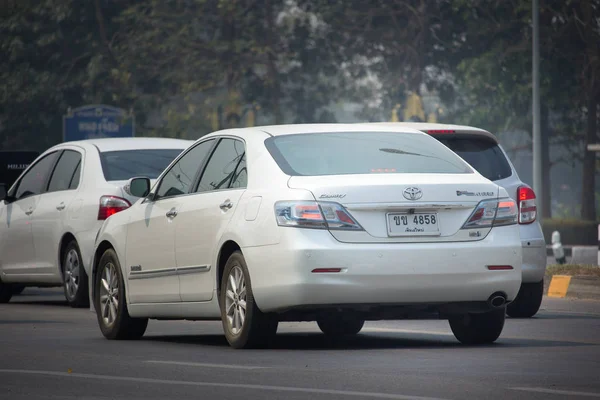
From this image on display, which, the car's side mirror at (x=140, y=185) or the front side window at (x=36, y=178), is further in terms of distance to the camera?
the front side window at (x=36, y=178)

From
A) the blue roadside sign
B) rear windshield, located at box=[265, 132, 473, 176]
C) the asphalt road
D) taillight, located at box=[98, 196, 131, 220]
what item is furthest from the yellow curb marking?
the blue roadside sign

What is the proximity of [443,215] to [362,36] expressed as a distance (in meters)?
41.1

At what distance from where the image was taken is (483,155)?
14.0 meters

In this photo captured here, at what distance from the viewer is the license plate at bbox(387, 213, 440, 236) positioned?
9969 millimetres

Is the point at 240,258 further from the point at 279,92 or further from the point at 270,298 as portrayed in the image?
the point at 279,92

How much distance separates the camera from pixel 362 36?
167 feet

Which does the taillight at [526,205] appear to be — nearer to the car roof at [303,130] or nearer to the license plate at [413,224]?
the car roof at [303,130]

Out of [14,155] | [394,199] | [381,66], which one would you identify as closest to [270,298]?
[394,199]

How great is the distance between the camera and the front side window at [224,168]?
1081 centimetres

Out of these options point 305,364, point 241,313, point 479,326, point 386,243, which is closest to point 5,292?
point 241,313

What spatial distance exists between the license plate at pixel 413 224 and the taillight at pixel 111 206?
577 cm

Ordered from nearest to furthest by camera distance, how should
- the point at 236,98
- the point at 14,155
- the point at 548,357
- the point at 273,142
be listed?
the point at 548,357 < the point at 273,142 < the point at 14,155 < the point at 236,98

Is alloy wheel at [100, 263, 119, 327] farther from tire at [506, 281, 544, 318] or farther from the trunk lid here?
tire at [506, 281, 544, 318]

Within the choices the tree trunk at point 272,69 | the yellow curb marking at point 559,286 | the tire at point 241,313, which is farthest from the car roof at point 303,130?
the tree trunk at point 272,69
